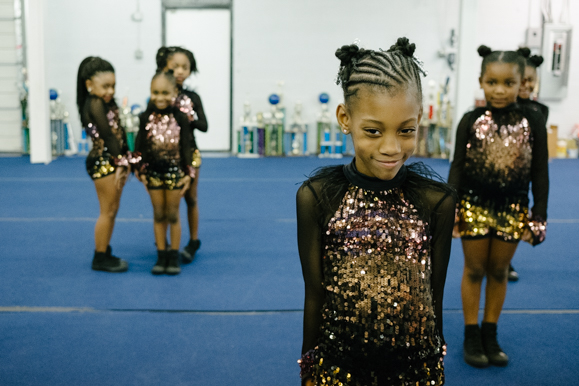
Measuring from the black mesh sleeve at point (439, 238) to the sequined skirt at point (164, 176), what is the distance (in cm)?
283

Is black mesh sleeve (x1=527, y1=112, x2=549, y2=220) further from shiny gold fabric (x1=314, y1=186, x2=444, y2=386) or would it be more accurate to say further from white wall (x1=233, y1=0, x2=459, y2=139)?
white wall (x1=233, y1=0, x2=459, y2=139)

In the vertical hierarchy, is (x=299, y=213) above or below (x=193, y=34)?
below

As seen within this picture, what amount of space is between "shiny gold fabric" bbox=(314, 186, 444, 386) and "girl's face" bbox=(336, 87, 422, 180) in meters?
0.13

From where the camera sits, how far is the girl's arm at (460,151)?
275cm

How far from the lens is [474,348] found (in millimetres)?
2803

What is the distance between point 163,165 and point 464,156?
213 cm

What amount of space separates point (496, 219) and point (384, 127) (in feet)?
5.17

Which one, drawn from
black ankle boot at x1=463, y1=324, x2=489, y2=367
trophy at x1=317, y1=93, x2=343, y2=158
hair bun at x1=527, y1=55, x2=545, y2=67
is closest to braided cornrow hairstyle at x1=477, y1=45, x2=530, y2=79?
hair bun at x1=527, y1=55, x2=545, y2=67

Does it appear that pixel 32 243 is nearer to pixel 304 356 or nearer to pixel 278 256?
pixel 278 256

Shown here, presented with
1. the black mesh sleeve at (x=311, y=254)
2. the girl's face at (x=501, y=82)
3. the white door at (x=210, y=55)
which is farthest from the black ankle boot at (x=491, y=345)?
the white door at (x=210, y=55)

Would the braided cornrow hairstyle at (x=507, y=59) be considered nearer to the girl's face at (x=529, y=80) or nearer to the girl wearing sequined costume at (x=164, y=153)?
the girl's face at (x=529, y=80)

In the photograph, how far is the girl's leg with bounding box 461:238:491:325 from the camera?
273 centimetres

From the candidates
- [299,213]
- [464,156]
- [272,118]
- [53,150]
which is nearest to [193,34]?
[272,118]

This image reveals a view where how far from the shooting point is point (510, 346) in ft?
9.76
